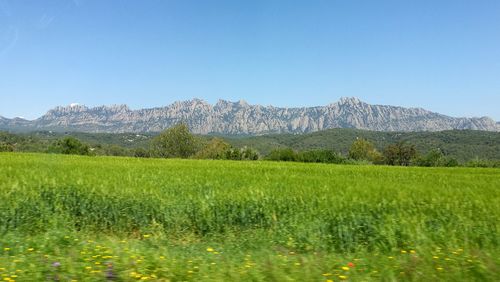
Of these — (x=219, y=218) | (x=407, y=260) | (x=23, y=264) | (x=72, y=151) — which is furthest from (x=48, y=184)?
(x=72, y=151)

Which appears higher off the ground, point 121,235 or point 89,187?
point 89,187

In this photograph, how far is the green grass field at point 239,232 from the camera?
254 inches

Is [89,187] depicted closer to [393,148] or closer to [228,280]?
[228,280]

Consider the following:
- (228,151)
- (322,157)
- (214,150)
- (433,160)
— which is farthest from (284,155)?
(433,160)

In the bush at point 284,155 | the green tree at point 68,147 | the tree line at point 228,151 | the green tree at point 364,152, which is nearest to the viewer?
the bush at point 284,155

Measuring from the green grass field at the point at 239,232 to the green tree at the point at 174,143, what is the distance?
11533 centimetres

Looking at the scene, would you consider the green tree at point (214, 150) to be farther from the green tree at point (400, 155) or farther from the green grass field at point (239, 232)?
the green grass field at point (239, 232)

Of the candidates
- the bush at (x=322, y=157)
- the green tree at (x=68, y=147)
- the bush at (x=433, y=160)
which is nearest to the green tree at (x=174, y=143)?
the green tree at (x=68, y=147)

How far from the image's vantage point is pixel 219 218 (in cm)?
1181

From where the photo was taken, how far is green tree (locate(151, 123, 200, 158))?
425 feet

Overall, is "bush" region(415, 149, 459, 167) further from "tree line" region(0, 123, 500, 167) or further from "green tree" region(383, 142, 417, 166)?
"green tree" region(383, 142, 417, 166)

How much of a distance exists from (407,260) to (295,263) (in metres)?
2.11

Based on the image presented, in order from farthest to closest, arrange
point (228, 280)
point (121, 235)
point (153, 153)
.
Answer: point (153, 153), point (121, 235), point (228, 280)

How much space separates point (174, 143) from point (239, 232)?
12071 centimetres
